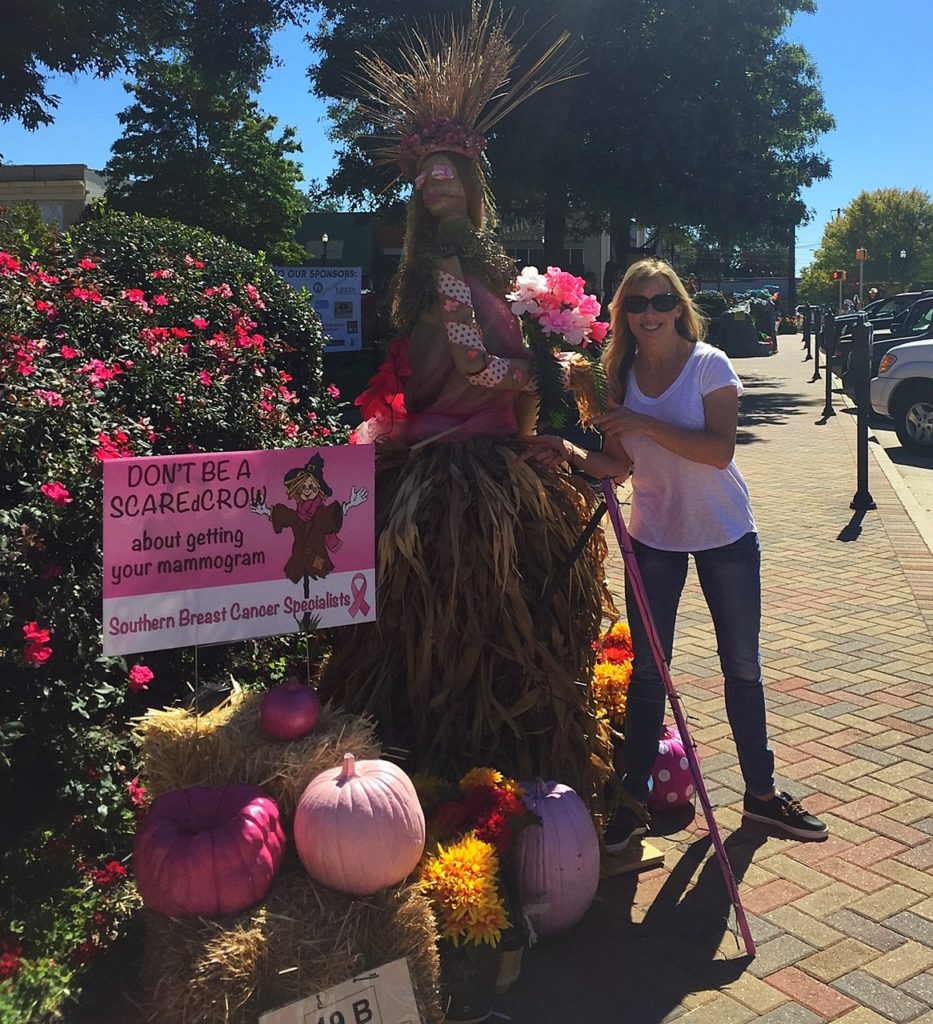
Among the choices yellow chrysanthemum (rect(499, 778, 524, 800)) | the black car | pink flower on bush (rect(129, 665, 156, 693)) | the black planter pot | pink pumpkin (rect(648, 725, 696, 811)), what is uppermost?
the black car

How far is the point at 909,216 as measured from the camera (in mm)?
75500

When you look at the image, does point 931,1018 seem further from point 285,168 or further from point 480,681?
point 285,168

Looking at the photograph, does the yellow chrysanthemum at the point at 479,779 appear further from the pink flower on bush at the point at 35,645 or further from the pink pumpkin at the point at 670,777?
the pink flower on bush at the point at 35,645

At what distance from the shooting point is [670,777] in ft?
12.3

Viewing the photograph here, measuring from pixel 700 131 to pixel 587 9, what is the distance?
9.15 ft

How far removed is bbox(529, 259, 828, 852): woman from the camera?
3.22m

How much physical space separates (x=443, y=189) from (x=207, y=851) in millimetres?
2135

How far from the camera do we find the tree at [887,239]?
7444 centimetres

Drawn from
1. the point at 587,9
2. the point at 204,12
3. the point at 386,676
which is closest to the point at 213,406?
the point at 386,676

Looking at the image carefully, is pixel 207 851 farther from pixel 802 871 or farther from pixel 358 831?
pixel 802 871

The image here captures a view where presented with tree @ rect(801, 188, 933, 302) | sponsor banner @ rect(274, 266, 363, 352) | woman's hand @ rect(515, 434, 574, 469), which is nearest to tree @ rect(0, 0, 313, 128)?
sponsor banner @ rect(274, 266, 363, 352)

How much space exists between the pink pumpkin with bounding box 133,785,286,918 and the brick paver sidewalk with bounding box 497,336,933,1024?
822 mm

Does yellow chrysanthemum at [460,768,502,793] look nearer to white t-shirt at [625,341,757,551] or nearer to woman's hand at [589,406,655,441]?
white t-shirt at [625,341,757,551]

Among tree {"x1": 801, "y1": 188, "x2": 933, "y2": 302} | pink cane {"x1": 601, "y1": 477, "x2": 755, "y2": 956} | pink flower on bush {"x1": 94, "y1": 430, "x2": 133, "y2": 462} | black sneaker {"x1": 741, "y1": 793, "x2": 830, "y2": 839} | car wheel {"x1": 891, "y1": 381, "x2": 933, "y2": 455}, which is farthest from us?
tree {"x1": 801, "y1": 188, "x2": 933, "y2": 302}
